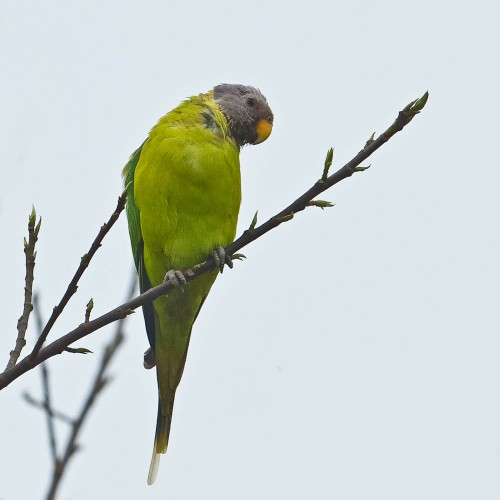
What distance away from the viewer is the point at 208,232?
200 inches

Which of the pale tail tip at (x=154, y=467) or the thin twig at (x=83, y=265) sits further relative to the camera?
the pale tail tip at (x=154, y=467)

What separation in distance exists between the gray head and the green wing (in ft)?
2.38

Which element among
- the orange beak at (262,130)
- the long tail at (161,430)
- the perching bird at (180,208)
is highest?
the orange beak at (262,130)

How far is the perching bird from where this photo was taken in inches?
198

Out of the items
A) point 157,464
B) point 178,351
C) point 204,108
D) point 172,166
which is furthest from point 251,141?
point 157,464

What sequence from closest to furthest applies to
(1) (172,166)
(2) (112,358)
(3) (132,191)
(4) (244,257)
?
(2) (112,358)
(4) (244,257)
(1) (172,166)
(3) (132,191)

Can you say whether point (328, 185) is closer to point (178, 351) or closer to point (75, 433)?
point (75, 433)

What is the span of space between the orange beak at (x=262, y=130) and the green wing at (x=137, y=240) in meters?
0.91

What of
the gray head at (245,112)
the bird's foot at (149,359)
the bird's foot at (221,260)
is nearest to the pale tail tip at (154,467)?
the bird's foot at (149,359)

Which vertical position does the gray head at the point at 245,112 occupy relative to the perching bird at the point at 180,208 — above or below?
above

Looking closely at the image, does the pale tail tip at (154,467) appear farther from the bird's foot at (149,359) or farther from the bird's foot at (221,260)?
the bird's foot at (221,260)

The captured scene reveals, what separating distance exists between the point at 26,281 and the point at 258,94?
341 centimetres

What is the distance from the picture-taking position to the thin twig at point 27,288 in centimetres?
314

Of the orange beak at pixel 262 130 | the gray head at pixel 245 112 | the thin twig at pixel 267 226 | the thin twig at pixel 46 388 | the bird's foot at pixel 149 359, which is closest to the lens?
the thin twig at pixel 267 226
